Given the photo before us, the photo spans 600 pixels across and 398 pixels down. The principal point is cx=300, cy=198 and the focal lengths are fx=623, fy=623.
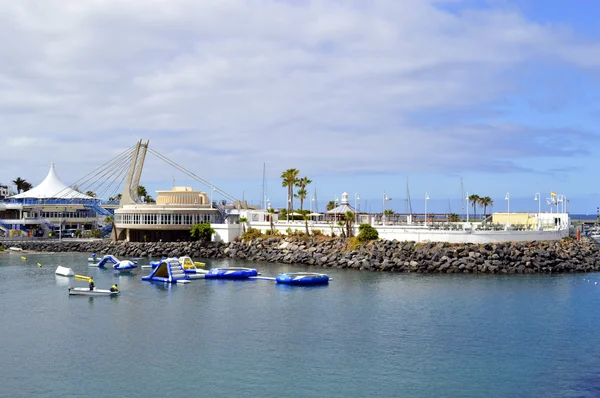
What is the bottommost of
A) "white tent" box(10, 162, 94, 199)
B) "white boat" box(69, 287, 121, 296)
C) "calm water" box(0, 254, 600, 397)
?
"calm water" box(0, 254, 600, 397)

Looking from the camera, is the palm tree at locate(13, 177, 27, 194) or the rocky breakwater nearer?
the rocky breakwater

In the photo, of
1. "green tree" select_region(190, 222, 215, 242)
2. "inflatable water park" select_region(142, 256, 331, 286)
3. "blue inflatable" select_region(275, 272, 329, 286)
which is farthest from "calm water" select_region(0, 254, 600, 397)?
"green tree" select_region(190, 222, 215, 242)

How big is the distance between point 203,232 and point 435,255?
42.9 meters

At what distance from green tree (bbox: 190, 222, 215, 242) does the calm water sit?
3730cm

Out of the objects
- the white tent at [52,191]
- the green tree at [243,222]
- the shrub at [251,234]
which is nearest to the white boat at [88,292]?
the shrub at [251,234]

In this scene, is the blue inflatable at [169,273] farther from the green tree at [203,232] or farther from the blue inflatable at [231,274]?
the green tree at [203,232]

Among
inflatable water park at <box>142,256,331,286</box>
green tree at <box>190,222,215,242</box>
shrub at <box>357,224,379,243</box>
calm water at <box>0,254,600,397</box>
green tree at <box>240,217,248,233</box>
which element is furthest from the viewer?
green tree at <box>240,217,248,233</box>

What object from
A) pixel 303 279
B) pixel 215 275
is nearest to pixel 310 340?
pixel 303 279

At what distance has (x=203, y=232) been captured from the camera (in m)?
104

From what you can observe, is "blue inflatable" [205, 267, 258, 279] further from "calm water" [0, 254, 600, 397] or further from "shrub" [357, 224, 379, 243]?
"shrub" [357, 224, 379, 243]

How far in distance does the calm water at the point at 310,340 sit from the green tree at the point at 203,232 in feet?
122

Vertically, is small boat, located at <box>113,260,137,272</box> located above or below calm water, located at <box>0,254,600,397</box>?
above

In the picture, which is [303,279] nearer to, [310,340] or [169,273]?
[169,273]

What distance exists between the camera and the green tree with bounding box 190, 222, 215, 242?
104 metres
